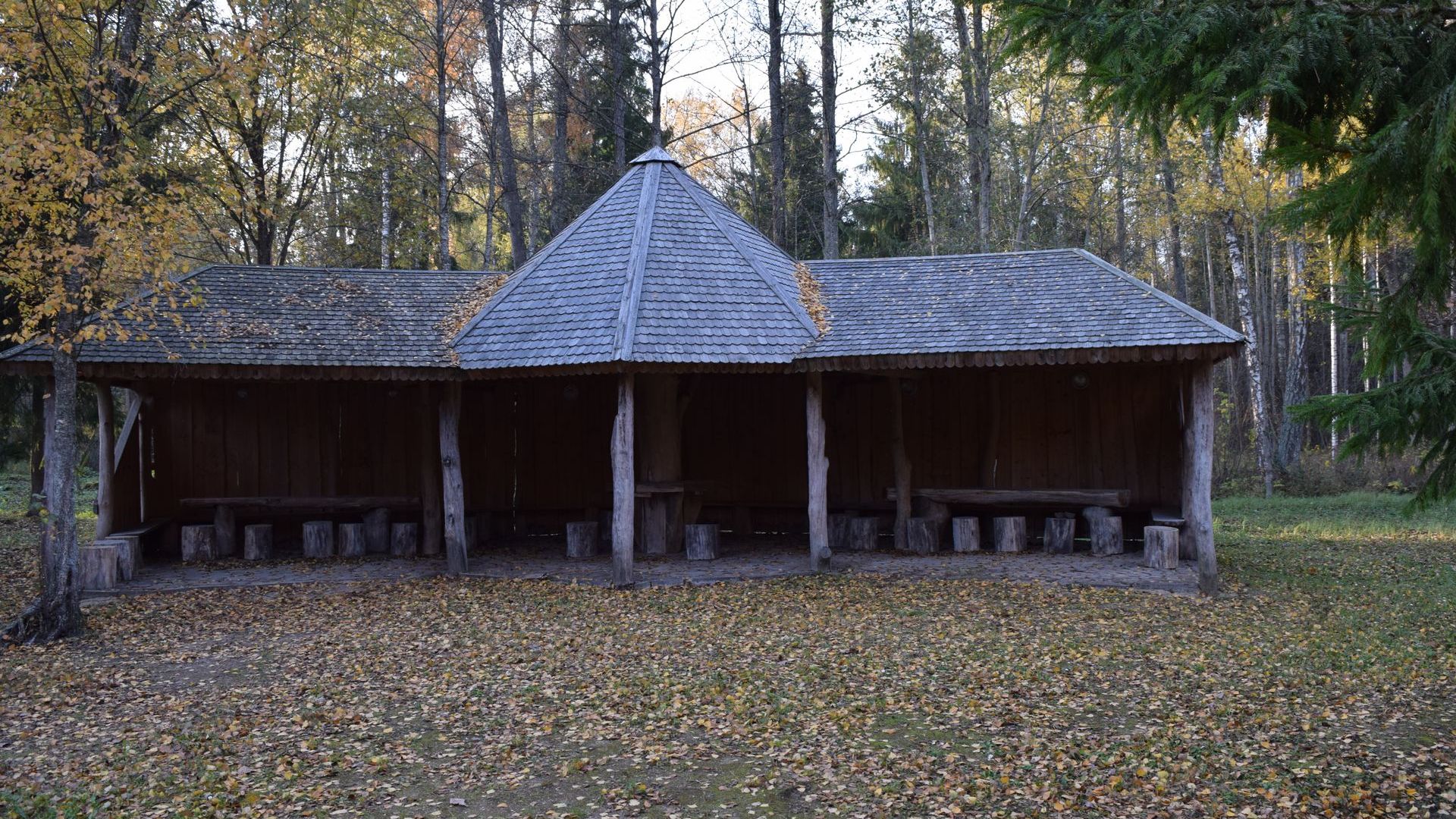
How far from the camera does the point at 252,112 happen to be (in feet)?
68.0

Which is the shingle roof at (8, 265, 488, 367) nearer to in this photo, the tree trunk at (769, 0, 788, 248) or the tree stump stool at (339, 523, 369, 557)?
the tree stump stool at (339, 523, 369, 557)

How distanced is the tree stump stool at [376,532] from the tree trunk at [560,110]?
359 inches

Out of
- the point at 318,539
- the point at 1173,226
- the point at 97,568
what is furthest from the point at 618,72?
the point at 1173,226

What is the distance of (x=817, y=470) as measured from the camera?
11750 mm

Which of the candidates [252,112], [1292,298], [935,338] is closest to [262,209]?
[935,338]

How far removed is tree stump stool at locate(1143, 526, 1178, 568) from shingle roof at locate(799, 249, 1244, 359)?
2371 mm

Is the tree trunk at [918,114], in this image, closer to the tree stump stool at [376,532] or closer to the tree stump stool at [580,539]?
the tree stump stool at [580,539]

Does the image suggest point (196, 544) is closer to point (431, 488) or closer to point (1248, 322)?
point (431, 488)

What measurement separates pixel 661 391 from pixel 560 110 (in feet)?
36.8

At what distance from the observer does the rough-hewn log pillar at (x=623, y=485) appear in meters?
11.1

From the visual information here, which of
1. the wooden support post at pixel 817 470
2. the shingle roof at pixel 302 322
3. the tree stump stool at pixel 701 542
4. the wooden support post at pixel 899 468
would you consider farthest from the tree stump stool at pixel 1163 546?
the shingle roof at pixel 302 322

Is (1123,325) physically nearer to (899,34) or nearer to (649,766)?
(649,766)

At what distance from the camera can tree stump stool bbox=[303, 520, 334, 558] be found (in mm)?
13492

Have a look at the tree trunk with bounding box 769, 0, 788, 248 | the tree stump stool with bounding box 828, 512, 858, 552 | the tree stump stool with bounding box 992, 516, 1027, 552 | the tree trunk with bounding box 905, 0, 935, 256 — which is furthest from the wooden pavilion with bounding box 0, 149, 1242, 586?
the tree trunk with bounding box 905, 0, 935, 256
